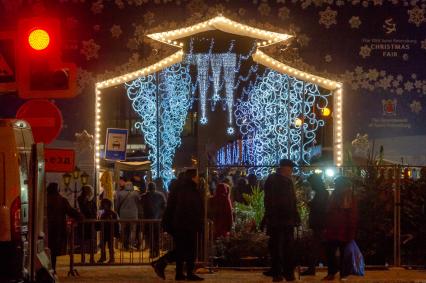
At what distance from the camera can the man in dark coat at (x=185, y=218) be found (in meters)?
13.3

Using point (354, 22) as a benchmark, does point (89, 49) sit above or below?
below

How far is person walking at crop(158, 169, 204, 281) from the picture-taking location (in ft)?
43.5

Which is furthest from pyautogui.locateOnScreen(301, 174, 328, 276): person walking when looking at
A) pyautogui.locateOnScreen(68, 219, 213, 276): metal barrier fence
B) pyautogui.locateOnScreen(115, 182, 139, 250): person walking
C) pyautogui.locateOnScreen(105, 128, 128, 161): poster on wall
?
pyautogui.locateOnScreen(105, 128, 128, 161): poster on wall

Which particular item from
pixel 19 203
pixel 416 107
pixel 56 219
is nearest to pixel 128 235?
pixel 56 219

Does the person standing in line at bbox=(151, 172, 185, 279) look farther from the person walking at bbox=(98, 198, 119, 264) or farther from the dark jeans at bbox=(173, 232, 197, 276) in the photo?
the person walking at bbox=(98, 198, 119, 264)

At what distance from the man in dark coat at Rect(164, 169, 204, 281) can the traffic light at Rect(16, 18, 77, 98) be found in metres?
3.26

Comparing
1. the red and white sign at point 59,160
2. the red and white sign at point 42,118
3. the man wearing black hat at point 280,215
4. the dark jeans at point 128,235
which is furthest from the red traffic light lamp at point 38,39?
the dark jeans at point 128,235

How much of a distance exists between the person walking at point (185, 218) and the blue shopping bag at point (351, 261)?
2270 millimetres

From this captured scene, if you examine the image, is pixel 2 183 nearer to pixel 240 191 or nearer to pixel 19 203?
pixel 19 203

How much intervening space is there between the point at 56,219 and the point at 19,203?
15.4ft

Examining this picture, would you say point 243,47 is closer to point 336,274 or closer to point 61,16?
point 61,16

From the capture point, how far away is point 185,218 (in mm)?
13266

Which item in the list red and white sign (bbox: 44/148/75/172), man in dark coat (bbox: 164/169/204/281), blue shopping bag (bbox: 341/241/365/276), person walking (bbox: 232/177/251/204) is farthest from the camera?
person walking (bbox: 232/177/251/204)

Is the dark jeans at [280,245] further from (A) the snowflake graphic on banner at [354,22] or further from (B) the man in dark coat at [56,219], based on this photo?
(A) the snowflake graphic on banner at [354,22]
